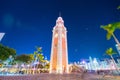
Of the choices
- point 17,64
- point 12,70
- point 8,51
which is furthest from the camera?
point 17,64

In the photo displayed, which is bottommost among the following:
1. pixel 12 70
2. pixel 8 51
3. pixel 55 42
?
pixel 12 70

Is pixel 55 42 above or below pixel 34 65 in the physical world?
above

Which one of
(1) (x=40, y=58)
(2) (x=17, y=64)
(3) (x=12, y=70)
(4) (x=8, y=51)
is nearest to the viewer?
(4) (x=8, y=51)

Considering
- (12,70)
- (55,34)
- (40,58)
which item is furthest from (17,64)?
(55,34)

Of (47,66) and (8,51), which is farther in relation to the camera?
(47,66)

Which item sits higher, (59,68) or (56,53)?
(56,53)

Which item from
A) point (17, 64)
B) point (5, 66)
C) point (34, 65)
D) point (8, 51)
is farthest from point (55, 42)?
point (8, 51)

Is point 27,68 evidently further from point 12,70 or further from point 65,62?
point 65,62

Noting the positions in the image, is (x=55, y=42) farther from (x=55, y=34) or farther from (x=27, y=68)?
(x=27, y=68)

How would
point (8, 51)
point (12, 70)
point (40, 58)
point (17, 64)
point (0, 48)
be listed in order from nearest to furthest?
point (0, 48), point (8, 51), point (12, 70), point (17, 64), point (40, 58)

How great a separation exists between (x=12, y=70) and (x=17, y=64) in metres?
5.53

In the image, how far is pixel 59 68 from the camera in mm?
71000

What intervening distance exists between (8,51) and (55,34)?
35.5 metres

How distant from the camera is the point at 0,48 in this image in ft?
150
